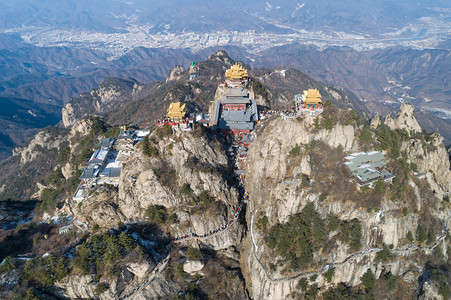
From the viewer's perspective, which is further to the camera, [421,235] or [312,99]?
[312,99]

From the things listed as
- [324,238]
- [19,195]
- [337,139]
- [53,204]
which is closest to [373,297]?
[324,238]

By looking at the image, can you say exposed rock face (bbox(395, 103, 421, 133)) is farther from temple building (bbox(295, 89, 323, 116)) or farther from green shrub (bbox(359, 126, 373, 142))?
temple building (bbox(295, 89, 323, 116))

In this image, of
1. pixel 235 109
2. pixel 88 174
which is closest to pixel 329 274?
pixel 235 109

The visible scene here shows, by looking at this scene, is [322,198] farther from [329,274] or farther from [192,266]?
[192,266]

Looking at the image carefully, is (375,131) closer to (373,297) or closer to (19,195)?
(373,297)

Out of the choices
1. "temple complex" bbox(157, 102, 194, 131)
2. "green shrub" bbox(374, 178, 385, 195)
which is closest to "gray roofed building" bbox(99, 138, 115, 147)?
"temple complex" bbox(157, 102, 194, 131)

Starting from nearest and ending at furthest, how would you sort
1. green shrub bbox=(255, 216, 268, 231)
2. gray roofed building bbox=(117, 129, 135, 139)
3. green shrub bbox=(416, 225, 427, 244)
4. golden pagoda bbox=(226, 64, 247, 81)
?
green shrub bbox=(416, 225, 427, 244) → green shrub bbox=(255, 216, 268, 231) → gray roofed building bbox=(117, 129, 135, 139) → golden pagoda bbox=(226, 64, 247, 81)

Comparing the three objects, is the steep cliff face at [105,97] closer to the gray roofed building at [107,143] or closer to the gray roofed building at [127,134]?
the gray roofed building at [127,134]

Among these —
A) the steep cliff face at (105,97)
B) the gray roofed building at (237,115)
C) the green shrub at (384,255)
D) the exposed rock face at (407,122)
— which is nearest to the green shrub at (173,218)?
the gray roofed building at (237,115)
